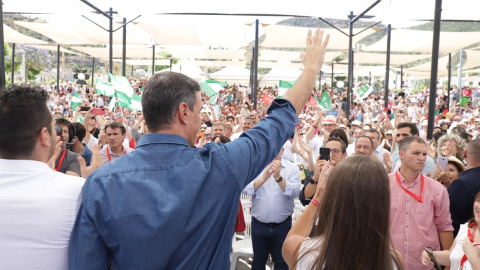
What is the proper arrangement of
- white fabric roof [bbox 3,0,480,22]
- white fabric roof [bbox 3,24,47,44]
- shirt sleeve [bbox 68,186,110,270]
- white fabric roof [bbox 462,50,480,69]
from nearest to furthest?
shirt sleeve [bbox 68,186,110,270] < white fabric roof [bbox 3,0,480,22] < white fabric roof [bbox 3,24,47,44] < white fabric roof [bbox 462,50,480,69]

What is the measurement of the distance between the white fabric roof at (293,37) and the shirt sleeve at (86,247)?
50.6 ft

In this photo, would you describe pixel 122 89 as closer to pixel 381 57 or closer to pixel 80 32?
pixel 80 32

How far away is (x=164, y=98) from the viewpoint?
170cm

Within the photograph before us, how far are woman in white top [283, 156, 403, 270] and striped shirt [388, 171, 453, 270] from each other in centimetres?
198

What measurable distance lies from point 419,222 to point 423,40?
15.8 m

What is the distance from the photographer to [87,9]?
39.2 feet

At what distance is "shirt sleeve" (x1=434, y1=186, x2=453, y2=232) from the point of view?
3.76 m

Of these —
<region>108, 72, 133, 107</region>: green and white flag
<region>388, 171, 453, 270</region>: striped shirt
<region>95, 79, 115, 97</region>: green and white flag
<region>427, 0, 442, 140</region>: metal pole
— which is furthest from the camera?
<region>95, 79, 115, 97</region>: green and white flag

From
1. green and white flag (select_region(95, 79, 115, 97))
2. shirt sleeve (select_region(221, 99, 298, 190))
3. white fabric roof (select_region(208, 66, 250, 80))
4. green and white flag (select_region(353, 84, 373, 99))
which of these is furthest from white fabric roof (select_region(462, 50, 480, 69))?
shirt sleeve (select_region(221, 99, 298, 190))

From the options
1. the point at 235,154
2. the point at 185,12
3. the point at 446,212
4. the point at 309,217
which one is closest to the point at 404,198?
the point at 446,212

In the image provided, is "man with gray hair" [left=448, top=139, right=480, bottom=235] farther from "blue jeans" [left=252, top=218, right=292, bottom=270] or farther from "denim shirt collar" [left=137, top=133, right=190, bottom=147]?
"denim shirt collar" [left=137, top=133, right=190, bottom=147]

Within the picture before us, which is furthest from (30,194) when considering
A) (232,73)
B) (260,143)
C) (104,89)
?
(232,73)

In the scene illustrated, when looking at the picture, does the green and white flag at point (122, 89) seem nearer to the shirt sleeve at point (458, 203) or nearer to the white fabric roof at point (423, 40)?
the shirt sleeve at point (458, 203)

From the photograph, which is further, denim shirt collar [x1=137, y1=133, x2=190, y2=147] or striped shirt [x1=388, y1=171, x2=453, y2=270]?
striped shirt [x1=388, y1=171, x2=453, y2=270]
